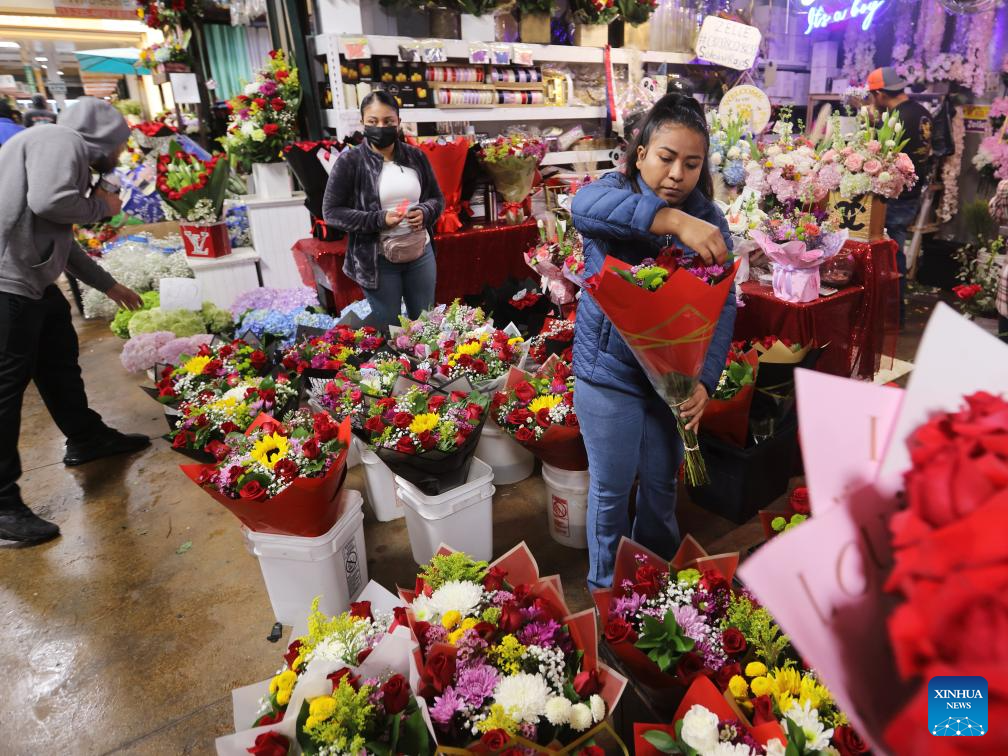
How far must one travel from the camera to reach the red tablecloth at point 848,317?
278 centimetres

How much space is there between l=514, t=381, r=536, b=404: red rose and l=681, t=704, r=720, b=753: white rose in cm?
147

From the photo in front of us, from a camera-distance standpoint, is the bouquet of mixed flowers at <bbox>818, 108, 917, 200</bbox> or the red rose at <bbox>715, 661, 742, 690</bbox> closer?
the red rose at <bbox>715, 661, 742, 690</bbox>

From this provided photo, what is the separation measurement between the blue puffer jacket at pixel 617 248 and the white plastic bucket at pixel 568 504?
760mm

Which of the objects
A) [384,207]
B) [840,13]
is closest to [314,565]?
[384,207]

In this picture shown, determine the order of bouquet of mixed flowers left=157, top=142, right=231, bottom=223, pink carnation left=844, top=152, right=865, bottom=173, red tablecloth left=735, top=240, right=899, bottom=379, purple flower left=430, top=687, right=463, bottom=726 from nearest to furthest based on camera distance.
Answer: purple flower left=430, top=687, right=463, bottom=726, red tablecloth left=735, top=240, right=899, bottom=379, pink carnation left=844, top=152, right=865, bottom=173, bouquet of mixed flowers left=157, top=142, right=231, bottom=223

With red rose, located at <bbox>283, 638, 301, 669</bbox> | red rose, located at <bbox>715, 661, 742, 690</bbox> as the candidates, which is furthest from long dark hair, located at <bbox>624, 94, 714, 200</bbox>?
red rose, located at <bbox>283, 638, 301, 669</bbox>

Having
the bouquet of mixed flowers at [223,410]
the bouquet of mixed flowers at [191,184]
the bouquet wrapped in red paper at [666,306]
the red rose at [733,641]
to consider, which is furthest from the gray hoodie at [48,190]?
the red rose at [733,641]

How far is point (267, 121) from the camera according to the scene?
4.44m

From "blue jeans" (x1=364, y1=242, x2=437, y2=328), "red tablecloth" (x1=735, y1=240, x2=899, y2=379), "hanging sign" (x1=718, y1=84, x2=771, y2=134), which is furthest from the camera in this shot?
"hanging sign" (x1=718, y1=84, x2=771, y2=134)

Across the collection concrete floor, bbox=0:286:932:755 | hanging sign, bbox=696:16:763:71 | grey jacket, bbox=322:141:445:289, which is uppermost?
hanging sign, bbox=696:16:763:71

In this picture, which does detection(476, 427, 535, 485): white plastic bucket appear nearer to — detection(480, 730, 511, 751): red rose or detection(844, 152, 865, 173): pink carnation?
detection(480, 730, 511, 751): red rose

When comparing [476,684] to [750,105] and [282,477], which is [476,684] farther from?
[750,105]

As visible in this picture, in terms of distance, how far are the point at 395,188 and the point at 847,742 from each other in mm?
2898

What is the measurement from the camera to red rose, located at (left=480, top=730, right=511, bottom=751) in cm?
110
